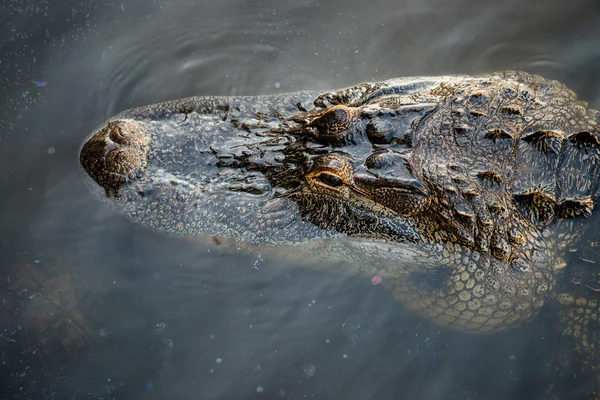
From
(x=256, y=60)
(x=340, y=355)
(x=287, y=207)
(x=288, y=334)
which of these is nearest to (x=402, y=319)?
(x=340, y=355)

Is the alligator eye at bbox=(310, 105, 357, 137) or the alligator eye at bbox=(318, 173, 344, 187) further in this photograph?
the alligator eye at bbox=(310, 105, 357, 137)

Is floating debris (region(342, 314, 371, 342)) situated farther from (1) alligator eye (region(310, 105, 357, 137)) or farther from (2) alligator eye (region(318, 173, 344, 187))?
(1) alligator eye (region(310, 105, 357, 137))

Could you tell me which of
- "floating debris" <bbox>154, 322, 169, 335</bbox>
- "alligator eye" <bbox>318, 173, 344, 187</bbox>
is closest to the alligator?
"alligator eye" <bbox>318, 173, 344, 187</bbox>

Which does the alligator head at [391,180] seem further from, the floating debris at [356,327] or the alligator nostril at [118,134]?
the floating debris at [356,327]

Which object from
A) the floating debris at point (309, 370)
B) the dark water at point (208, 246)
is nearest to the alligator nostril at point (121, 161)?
the dark water at point (208, 246)

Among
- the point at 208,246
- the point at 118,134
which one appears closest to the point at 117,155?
the point at 118,134

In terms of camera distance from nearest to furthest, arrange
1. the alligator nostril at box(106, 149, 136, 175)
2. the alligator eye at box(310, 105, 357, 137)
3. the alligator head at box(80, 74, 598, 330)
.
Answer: the alligator head at box(80, 74, 598, 330), the alligator eye at box(310, 105, 357, 137), the alligator nostril at box(106, 149, 136, 175)
